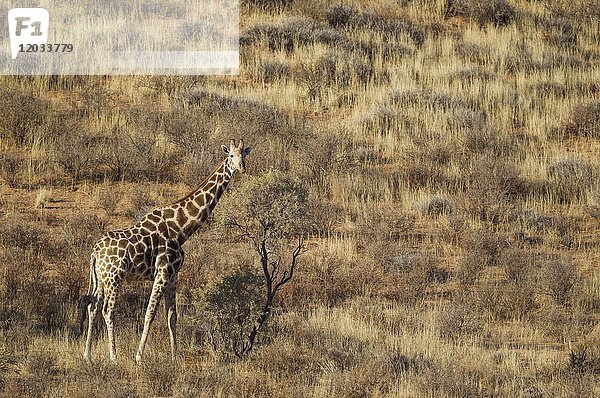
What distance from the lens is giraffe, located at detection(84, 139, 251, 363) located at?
34.8ft

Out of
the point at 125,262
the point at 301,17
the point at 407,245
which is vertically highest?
the point at 301,17

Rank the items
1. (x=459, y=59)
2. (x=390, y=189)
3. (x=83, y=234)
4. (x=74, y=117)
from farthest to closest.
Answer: (x=459, y=59) < (x=74, y=117) < (x=390, y=189) < (x=83, y=234)

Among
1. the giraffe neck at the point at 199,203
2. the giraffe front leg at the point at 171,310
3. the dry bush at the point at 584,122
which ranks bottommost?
the giraffe front leg at the point at 171,310

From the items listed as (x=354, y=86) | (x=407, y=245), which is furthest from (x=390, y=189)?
(x=354, y=86)

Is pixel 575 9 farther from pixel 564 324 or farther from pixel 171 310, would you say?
pixel 171 310

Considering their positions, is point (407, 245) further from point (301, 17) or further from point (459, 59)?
point (301, 17)

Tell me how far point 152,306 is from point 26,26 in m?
13.3

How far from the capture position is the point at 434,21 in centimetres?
2520

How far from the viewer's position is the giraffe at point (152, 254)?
A: 418 inches

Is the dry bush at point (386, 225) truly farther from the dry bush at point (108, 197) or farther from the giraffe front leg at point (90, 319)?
the giraffe front leg at point (90, 319)

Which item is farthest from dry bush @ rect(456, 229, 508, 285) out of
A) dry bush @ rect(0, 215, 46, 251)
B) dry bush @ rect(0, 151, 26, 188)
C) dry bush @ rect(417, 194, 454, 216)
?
dry bush @ rect(0, 151, 26, 188)

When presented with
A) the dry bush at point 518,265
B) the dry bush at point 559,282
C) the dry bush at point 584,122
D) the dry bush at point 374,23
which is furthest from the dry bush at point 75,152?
the dry bush at point 584,122

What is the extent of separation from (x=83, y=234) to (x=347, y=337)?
4933 mm
